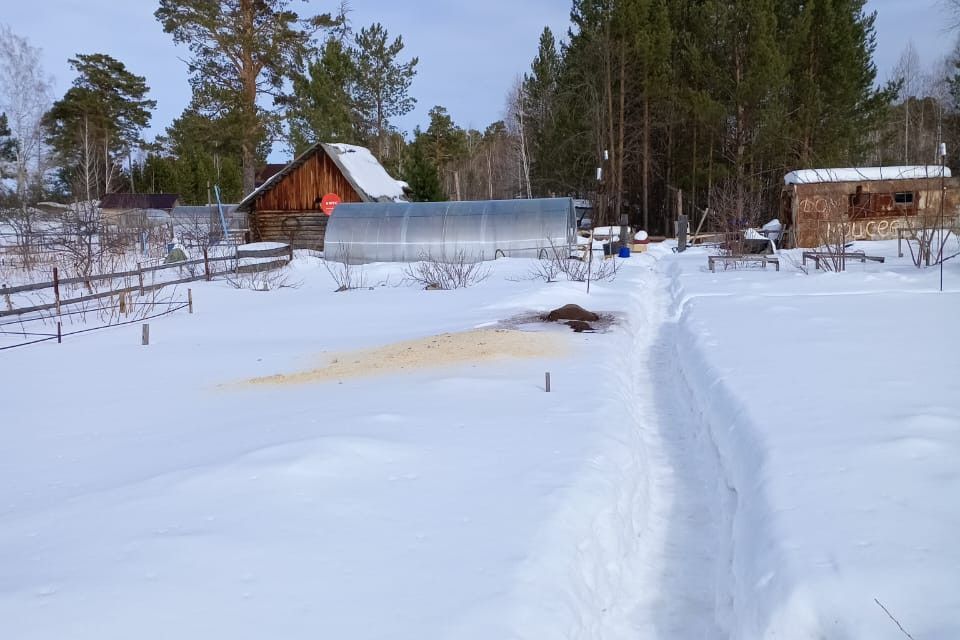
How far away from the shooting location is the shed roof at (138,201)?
1858 inches

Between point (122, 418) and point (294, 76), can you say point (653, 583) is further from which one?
point (294, 76)

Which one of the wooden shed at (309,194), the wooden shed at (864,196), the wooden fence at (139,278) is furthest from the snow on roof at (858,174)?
the wooden fence at (139,278)

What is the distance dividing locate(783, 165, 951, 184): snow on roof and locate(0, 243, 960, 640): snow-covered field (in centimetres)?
1900

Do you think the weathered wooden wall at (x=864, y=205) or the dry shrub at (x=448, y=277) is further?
the weathered wooden wall at (x=864, y=205)

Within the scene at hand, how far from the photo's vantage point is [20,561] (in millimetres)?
4348

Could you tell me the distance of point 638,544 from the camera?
17.2ft

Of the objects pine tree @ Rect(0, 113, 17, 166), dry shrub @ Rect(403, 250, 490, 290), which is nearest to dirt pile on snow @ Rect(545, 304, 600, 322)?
dry shrub @ Rect(403, 250, 490, 290)

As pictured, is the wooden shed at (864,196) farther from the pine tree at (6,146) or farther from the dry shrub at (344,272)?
the pine tree at (6,146)

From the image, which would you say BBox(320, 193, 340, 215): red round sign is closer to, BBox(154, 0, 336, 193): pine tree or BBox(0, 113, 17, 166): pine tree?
BBox(154, 0, 336, 193): pine tree

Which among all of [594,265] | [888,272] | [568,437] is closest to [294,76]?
[594,265]

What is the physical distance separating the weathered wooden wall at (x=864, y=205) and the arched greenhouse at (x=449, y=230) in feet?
29.3

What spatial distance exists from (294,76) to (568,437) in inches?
1520

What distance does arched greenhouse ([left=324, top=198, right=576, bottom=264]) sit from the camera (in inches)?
1045

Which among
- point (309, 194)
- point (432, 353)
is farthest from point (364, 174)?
point (432, 353)
